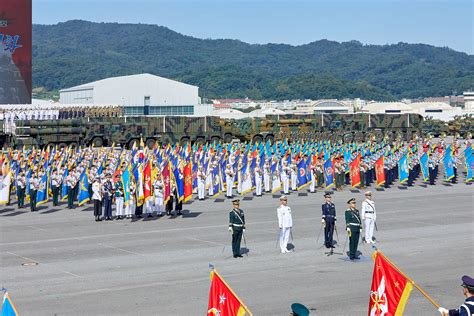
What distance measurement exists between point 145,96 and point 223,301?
69.3 meters

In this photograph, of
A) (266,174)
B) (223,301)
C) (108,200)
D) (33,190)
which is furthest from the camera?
(266,174)

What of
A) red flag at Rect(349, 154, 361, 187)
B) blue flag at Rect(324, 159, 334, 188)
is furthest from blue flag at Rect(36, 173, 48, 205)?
red flag at Rect(349, 154, 361, 187)

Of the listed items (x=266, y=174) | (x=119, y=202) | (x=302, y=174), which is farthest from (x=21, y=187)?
(x=302, y=174)

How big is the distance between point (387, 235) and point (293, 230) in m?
2.26

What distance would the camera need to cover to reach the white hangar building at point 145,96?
76125 mm

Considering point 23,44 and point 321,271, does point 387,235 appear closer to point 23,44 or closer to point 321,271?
point 321,271

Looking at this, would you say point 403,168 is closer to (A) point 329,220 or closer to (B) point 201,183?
(B) point 201,183

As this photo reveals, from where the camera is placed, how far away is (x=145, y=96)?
252ft

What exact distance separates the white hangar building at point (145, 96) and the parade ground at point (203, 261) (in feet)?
167

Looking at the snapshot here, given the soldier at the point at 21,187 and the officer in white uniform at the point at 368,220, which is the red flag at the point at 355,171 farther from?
the officer in white uniform at the point at 368,220

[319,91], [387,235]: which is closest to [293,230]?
[387,235]

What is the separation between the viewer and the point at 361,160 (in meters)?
30.9

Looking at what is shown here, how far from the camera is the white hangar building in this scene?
76.1m

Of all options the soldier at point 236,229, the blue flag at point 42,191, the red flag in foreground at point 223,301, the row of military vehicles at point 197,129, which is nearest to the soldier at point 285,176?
the blue flag at point 42,191
